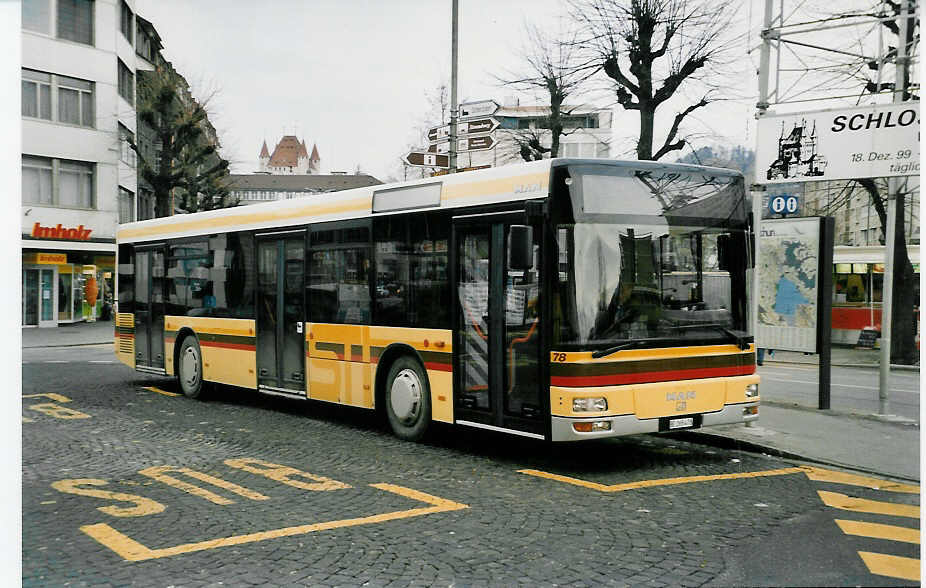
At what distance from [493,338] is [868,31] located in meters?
10.9

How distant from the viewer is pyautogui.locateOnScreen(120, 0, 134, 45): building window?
4050cm

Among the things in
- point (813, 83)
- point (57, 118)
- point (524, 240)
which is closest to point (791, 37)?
point (813, 83)

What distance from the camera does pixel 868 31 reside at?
1622 cm

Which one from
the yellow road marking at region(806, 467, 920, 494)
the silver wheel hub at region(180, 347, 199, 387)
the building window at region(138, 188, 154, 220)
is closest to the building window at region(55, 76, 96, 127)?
the building window at region(138, 188, 154, 220)

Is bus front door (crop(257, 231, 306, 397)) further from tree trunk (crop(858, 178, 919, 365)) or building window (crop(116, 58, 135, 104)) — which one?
building window (crop(116, 58, 135, 104))

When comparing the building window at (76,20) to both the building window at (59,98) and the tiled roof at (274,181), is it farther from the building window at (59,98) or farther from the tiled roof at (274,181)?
the tiled roof at (274,181)

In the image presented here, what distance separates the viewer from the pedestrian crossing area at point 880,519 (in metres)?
5.76

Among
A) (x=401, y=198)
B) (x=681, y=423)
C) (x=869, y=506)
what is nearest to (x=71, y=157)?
(x=401, y=198)

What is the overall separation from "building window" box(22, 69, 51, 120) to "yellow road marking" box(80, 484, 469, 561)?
100 feet

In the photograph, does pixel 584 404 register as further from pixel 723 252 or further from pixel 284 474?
pixel 284 474

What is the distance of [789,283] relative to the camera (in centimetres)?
1312

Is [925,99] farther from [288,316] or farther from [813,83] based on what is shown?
[813,83]

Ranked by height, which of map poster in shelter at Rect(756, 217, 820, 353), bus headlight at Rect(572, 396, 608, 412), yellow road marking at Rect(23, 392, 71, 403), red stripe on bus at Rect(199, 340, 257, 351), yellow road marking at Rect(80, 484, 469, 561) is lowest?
yellow road marking at Rect(23, 392, 71, 403)

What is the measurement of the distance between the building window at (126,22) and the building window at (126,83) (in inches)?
53.4
